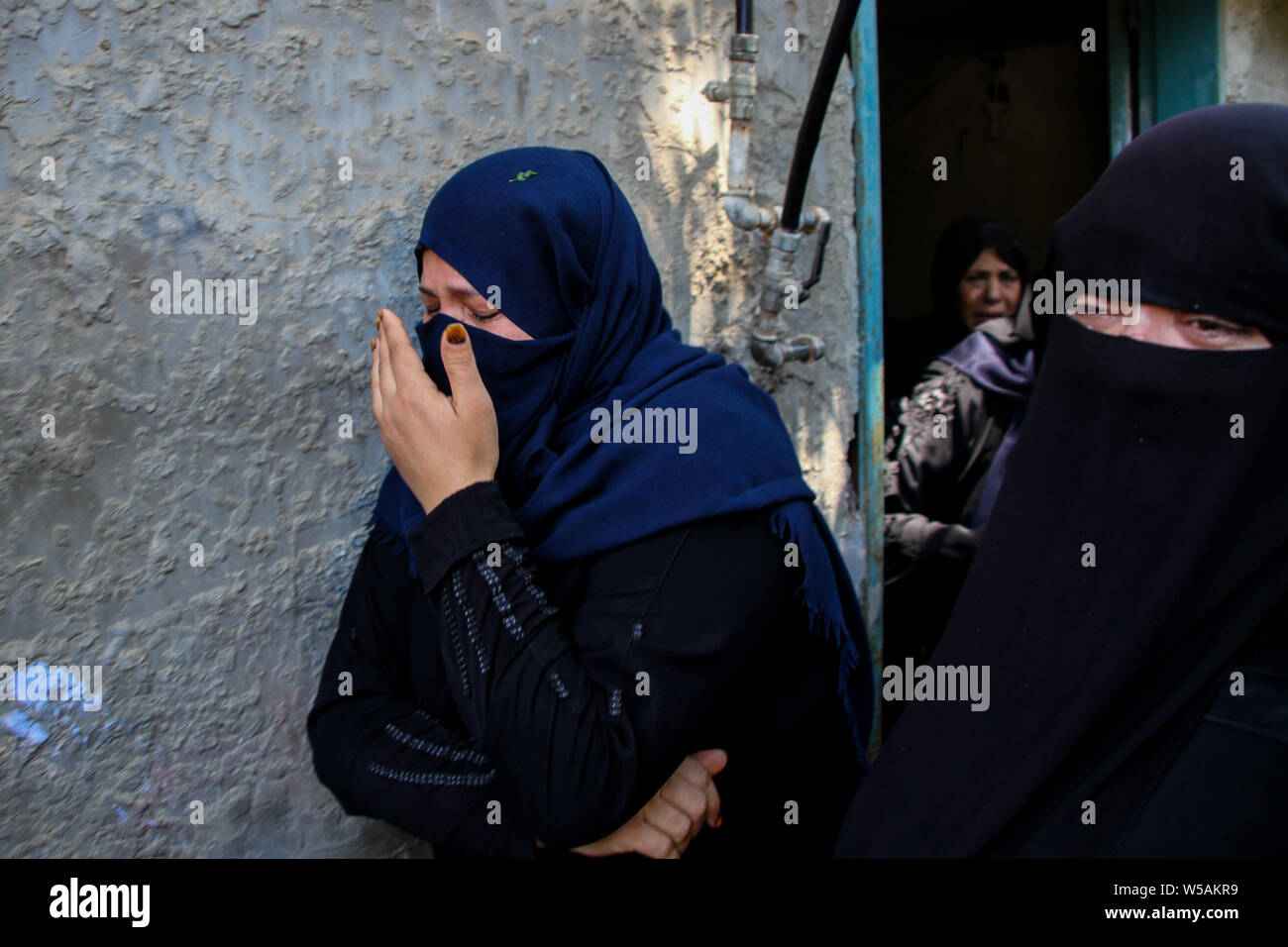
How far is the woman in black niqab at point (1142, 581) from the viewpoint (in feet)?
3.07

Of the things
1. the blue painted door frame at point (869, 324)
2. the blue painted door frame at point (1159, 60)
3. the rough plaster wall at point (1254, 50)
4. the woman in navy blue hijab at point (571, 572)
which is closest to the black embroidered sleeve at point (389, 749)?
the woman in navy blue hijab at point (571, 572)

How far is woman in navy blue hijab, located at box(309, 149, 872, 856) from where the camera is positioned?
1111mm

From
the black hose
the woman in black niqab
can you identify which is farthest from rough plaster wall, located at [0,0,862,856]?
the woman in black niqab

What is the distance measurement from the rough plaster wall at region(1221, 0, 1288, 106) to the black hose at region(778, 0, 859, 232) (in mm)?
2041

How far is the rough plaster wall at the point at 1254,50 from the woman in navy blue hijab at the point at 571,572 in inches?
105

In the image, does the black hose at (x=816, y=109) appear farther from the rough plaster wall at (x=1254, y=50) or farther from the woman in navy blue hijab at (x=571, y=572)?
the rough plaster wall at (x=1254, y=50)

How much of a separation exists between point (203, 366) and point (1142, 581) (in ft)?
3.76

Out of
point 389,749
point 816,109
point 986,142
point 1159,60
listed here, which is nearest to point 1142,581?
point 389,749

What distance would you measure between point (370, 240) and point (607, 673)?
2.41ft

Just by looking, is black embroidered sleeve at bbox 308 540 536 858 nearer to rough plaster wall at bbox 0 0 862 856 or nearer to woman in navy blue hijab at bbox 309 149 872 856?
woman in navy blue hijab at bbox 309 149 872 856

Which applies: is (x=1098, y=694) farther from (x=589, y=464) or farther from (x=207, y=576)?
(x=207, y=576)

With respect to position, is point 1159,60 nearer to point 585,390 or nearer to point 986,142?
point 986,142

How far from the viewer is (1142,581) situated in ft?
3.33
